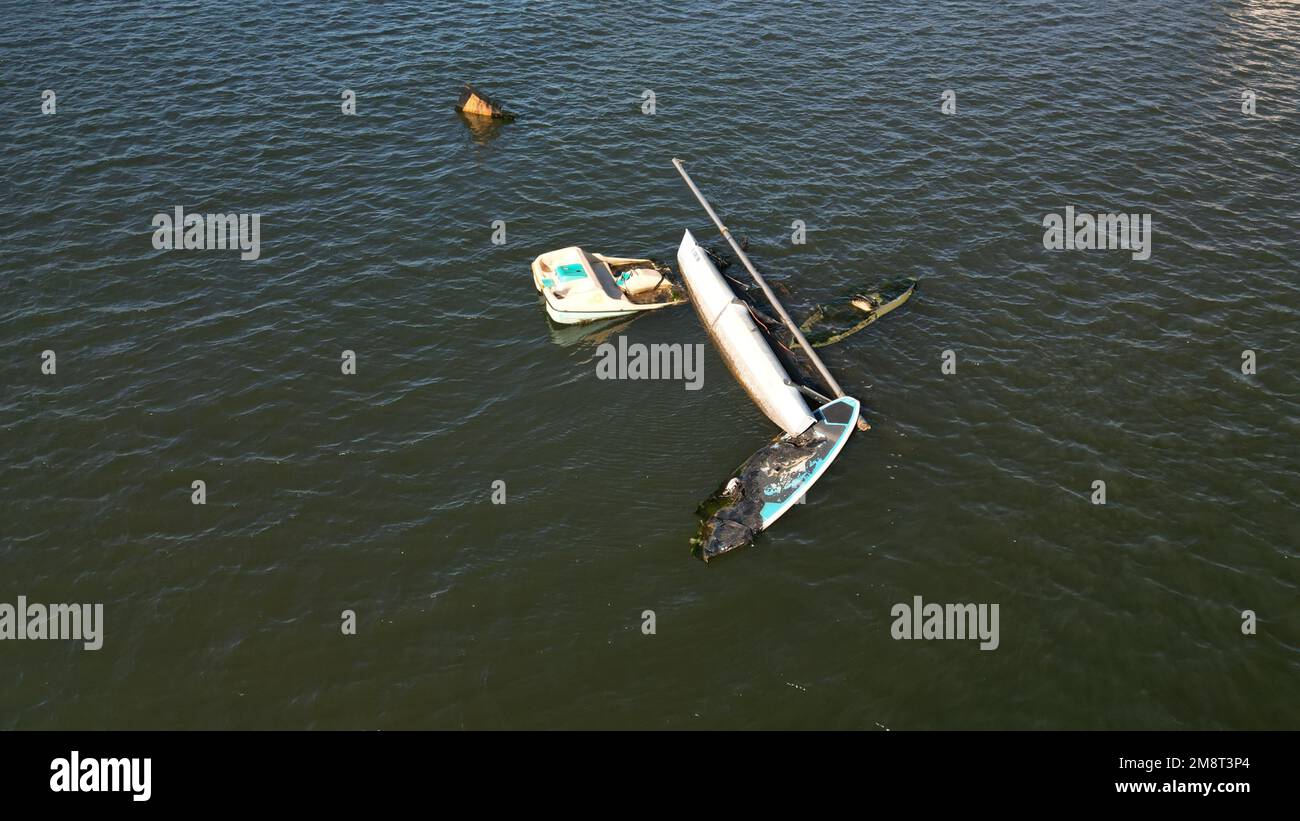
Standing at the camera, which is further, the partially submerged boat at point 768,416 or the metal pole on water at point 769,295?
the metal pole on water at point 769,295

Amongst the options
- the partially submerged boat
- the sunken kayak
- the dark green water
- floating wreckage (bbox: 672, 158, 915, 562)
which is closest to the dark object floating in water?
the dark green water

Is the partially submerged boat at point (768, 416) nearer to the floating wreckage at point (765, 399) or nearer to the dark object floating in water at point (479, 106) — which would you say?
the floating wreckage at point (765, 399)

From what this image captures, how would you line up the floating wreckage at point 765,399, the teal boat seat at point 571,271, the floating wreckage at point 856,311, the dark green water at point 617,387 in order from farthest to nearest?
the teal boat seat at point 571,271 < the floating wreckage at point 856,311 < the floating wreckage at point 765,399 < the dark green water at point 617,387

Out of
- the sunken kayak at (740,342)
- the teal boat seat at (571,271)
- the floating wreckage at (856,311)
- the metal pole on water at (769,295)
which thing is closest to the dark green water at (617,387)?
the sunken kayak at (740,342)

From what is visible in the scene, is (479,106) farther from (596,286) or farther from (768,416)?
(768,416)

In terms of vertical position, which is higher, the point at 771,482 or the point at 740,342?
the point at 740,342

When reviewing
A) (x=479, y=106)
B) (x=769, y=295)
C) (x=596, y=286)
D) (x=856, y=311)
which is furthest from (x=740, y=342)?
(x=479, y=106)
